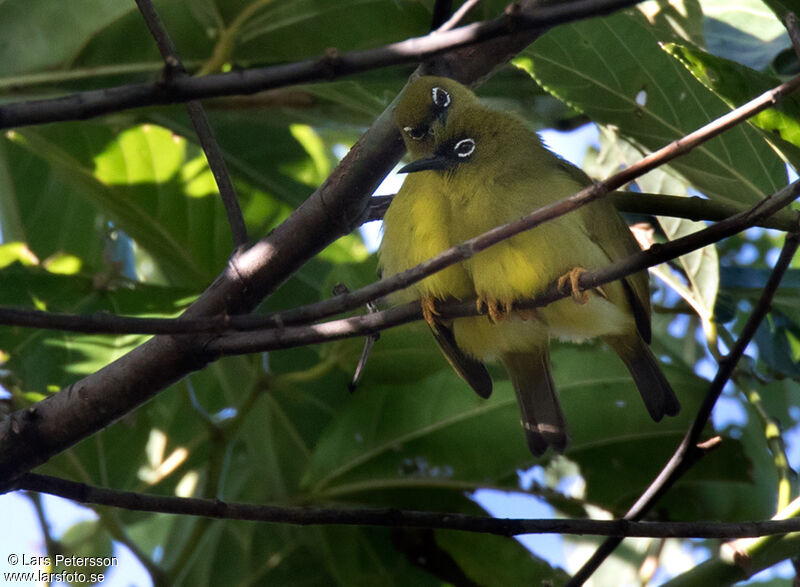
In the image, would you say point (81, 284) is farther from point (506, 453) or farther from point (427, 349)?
point (506, 453)

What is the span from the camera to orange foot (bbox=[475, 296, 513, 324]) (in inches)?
100.0

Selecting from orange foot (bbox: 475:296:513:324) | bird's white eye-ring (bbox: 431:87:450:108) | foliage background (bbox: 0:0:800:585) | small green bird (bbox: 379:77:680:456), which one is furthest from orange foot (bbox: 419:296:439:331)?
bird's white eye-ring (bbox: 431:87:450:108)

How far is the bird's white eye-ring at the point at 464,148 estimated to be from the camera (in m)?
2.89

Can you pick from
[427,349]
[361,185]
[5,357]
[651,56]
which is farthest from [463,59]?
[5,357]

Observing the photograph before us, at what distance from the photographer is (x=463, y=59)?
2.41 m

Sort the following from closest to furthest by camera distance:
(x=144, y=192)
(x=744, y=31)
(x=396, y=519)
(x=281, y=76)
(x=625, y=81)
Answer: (x=281, y=76), (x=396, y=519), (x=625, y=81), (x=144, y=192), (x=744, y=31)

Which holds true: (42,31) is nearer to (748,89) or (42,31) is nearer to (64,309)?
(64,309)

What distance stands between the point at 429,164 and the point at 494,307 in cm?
51

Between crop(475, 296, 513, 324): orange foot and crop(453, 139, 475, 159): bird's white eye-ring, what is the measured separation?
0.53 meters

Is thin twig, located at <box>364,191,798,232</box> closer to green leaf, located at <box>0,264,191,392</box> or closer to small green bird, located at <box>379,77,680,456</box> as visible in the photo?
small green bird, located at <box>379,77,680,456</box>

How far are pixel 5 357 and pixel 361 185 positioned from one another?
1.39 m

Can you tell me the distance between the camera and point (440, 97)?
2.90m

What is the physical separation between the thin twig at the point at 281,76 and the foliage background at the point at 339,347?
4.82 ft

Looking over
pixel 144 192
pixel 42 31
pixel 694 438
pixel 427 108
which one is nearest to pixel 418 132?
pixel 427 108
